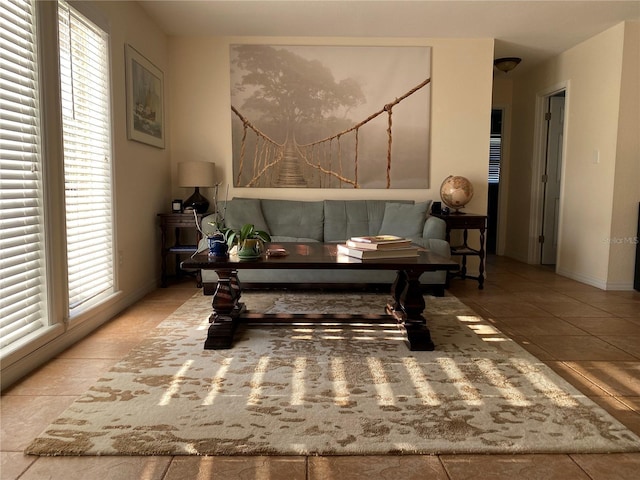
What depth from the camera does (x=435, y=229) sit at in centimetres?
416

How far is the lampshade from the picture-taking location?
4410mm

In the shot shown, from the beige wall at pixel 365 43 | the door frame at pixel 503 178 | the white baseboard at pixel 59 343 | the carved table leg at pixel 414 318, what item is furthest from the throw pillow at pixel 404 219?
the door frame at pixel 503 178

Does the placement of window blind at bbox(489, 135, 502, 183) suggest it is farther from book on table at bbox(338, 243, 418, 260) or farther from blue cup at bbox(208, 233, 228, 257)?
blue cup at bbox(208, 233, 228, 257)

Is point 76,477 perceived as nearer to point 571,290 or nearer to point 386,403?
point 386,403

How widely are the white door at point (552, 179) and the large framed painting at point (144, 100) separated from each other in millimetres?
4406

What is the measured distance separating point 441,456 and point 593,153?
4.15 metres

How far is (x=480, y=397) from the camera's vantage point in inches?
78.3

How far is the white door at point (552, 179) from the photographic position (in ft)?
18.8

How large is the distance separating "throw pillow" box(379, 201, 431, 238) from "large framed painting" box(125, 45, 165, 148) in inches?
87.2

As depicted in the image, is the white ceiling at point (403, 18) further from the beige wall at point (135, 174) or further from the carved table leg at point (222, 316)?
the carved table leg at point (222, 316)

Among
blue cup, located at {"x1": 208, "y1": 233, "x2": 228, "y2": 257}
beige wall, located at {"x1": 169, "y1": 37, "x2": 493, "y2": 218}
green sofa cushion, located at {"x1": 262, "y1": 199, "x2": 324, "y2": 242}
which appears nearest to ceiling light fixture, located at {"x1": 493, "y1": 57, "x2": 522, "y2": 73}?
beige wall, located at {"x1": 169, "y1": 37, "x2": 493, "y2": 218}

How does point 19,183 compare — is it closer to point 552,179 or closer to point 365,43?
point 365,43

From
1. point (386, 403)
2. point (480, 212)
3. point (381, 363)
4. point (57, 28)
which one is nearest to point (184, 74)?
point (57, 28)

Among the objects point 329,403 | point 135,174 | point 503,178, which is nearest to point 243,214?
point 135,174
